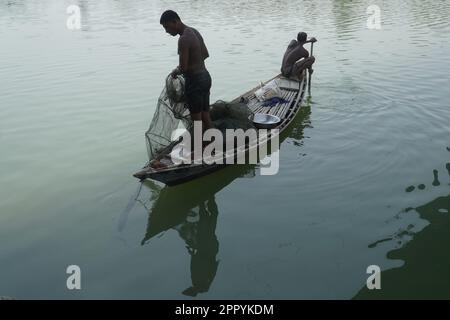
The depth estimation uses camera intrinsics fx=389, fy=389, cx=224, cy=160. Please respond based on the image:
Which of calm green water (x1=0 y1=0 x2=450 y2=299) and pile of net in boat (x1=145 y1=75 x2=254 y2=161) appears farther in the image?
pile of net in boat (x1=145 y1=75 x2=254 y2=161)

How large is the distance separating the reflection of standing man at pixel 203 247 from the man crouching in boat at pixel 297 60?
5.63 meters

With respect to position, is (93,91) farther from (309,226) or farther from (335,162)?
(309,226)

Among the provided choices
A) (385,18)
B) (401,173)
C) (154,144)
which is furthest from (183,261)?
(385,18)

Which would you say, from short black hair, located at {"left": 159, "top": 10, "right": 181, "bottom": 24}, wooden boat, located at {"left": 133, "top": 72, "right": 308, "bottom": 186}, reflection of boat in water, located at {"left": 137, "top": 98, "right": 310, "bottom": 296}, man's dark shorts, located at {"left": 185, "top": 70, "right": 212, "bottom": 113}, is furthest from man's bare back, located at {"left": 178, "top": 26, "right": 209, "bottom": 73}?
reflection of boat in water, located at {"left": 137, "top": 98, "right": 310, "bottom": 296}

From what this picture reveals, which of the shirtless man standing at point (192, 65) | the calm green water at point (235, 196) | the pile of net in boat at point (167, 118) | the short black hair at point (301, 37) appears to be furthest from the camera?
the short black hair at point (301, 37)

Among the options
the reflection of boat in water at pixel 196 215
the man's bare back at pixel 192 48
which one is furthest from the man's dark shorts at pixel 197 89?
the reflection of boat in water at pixel 196 215

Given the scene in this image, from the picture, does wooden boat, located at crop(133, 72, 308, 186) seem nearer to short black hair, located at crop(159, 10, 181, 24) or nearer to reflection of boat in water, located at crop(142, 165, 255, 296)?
reflection of boat in water, located at crop(142, 165, 255, 296)

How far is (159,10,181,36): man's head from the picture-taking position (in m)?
6.08

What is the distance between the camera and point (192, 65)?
656 cm

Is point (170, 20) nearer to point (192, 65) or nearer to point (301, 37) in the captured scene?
point (192, 65)

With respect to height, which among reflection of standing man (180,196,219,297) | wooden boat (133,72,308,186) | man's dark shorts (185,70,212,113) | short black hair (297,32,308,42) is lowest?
reflection of standing man (180,196,219,297)

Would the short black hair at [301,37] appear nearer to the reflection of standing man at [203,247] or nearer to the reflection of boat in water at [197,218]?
the reflection of boat in water at [197,218]

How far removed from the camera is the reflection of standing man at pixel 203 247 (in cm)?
488

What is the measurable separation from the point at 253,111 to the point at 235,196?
10.00 feet
